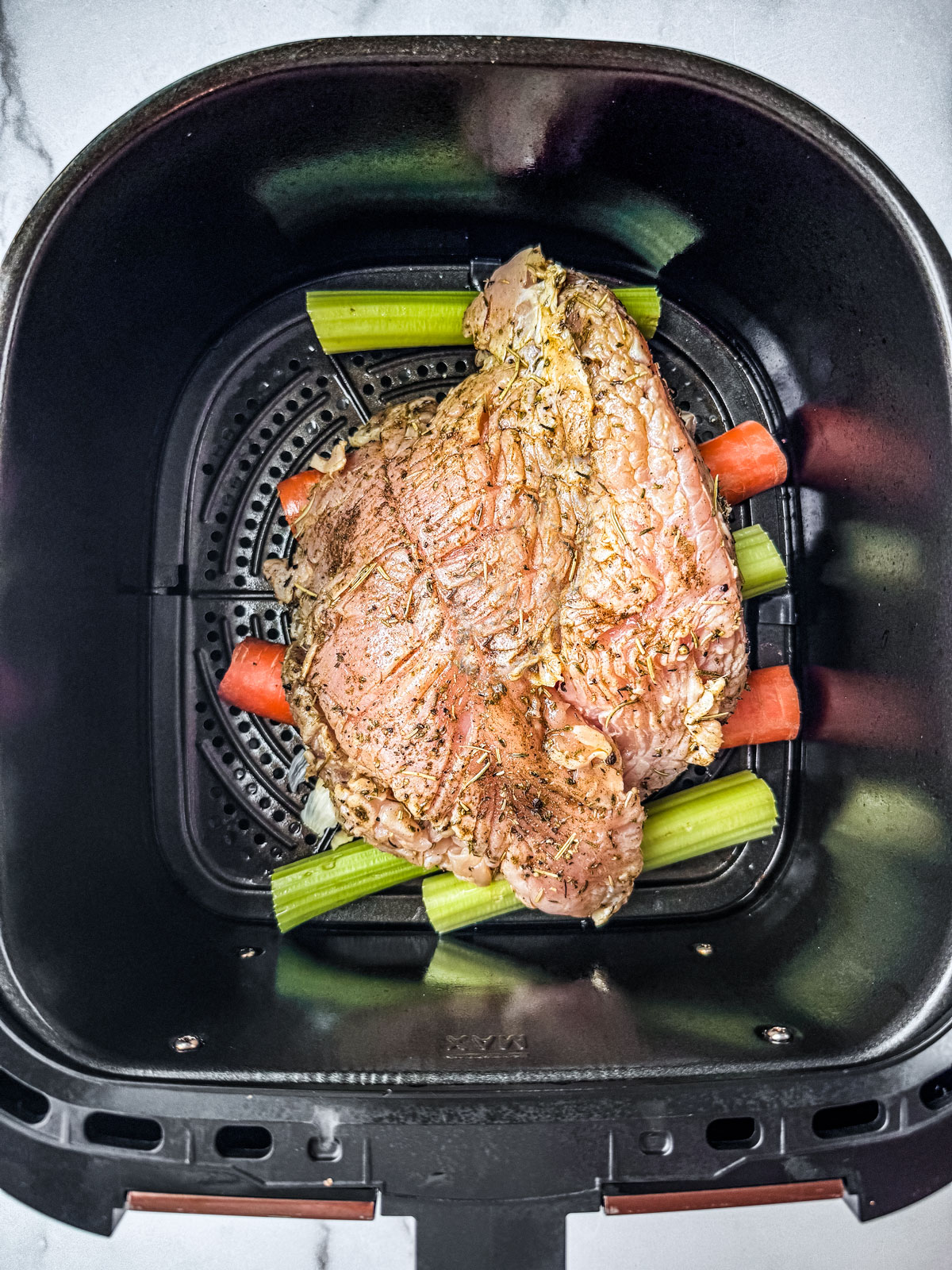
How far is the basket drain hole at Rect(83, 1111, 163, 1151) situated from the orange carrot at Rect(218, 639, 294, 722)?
0.91m

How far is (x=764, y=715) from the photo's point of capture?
2188 millimetres

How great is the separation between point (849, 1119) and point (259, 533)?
1.94 meters

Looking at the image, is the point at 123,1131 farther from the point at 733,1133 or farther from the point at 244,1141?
the point at 733,1133

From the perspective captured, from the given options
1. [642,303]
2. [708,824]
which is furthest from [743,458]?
[708,824]

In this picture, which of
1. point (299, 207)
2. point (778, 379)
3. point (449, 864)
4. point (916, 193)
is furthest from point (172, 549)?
point (916, 193)

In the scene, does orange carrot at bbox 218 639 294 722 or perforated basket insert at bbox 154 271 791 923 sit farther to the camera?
perforated basket insert at bbox 154 271 791 923

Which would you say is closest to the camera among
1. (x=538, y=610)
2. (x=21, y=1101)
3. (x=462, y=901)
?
(x=21, y=1101)

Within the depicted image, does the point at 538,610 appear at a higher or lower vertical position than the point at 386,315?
lower

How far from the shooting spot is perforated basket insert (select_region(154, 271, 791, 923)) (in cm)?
230

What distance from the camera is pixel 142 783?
2197 millimetres

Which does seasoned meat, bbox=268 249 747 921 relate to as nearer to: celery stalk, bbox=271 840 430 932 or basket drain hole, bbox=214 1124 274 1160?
celery stalk, bbox=271 840 430 932

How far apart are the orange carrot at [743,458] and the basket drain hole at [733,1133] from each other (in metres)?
1.42

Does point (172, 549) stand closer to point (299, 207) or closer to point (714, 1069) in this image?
point (299, 207)

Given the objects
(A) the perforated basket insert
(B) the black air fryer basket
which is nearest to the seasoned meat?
(B) the black air fryer basket
